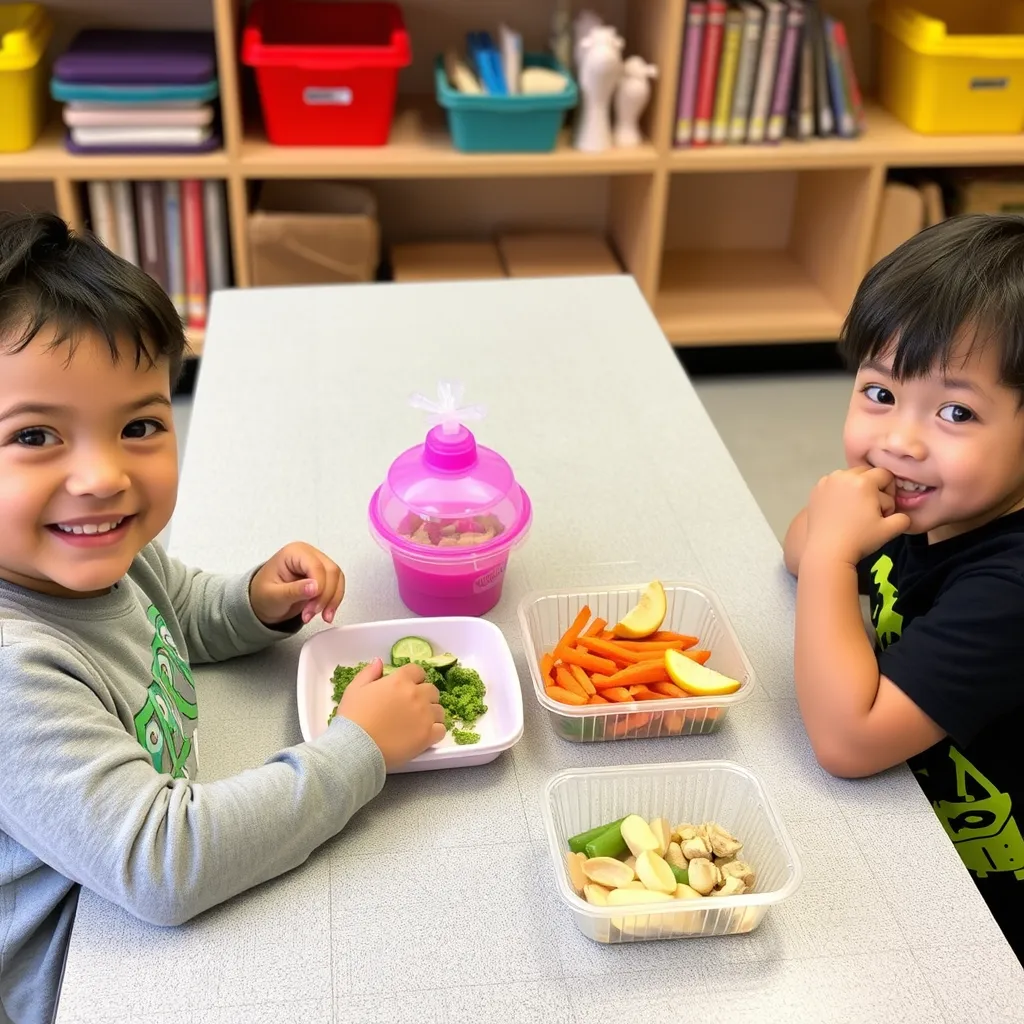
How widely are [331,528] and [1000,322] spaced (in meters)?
0.65

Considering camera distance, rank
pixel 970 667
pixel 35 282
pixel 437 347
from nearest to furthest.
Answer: pixel 35 282, pixel 970 667, pixel 437 347

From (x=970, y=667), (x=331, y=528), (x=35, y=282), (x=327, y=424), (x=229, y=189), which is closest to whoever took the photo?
(x=35, y=282)

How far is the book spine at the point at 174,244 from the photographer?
2.35 meters

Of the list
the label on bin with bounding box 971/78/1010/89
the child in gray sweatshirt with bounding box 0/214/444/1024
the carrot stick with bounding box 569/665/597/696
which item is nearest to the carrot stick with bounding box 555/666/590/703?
the carrot stick with bounding box 569/665/597/696

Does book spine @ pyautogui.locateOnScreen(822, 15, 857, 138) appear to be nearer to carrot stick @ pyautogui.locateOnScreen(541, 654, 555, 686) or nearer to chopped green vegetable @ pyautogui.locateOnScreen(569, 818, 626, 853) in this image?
carrot stick @ pyautogui.locateOnScreen(541, 654, 555, 686)

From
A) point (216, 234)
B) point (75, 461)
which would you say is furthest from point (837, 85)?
point (75, 461)

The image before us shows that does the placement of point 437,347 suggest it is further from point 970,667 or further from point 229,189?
point 229,189

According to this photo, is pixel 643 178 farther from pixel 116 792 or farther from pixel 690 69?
pixel 116 792

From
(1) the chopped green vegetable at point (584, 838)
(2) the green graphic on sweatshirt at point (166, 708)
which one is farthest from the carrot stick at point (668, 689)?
(2) the green graphic on sweatshirt at point (166, 708)

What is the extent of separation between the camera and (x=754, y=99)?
241 centimetres

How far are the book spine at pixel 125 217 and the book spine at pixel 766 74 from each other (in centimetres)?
134

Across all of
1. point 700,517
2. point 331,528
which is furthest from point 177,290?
point 700,517

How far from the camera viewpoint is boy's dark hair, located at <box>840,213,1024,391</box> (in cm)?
87

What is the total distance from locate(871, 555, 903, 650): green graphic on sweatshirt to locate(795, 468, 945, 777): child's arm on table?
4.6 inches
